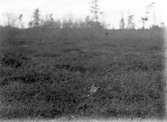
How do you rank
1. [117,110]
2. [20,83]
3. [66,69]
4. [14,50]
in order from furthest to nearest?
1. [14,50]
2. [66,69]
3. [20,83]
4. [117,110]

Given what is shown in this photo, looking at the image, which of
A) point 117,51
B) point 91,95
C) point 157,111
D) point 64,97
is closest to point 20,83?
point 64,97

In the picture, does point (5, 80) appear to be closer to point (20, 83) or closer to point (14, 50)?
point (20, 83)

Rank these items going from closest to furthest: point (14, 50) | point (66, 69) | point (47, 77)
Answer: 1. point (47, 77)
2. point (66, 69)
3. point (14, 50)

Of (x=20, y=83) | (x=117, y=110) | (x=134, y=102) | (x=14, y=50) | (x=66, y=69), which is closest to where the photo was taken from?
(x=117, y=110)

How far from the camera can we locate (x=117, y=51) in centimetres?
791

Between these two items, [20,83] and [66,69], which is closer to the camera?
[20,83]

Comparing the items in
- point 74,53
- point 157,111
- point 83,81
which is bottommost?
point 157,111

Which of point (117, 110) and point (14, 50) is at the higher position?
point (14, 50)

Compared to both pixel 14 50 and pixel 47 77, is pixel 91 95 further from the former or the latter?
pixel 14 50

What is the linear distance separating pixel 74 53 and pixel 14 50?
2413mm

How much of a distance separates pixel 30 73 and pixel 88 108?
2.25 meters

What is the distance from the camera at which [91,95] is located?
4.12 m

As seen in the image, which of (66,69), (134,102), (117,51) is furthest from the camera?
(117,51)

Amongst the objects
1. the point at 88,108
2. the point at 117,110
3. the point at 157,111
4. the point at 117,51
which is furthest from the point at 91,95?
the point at 117,51
